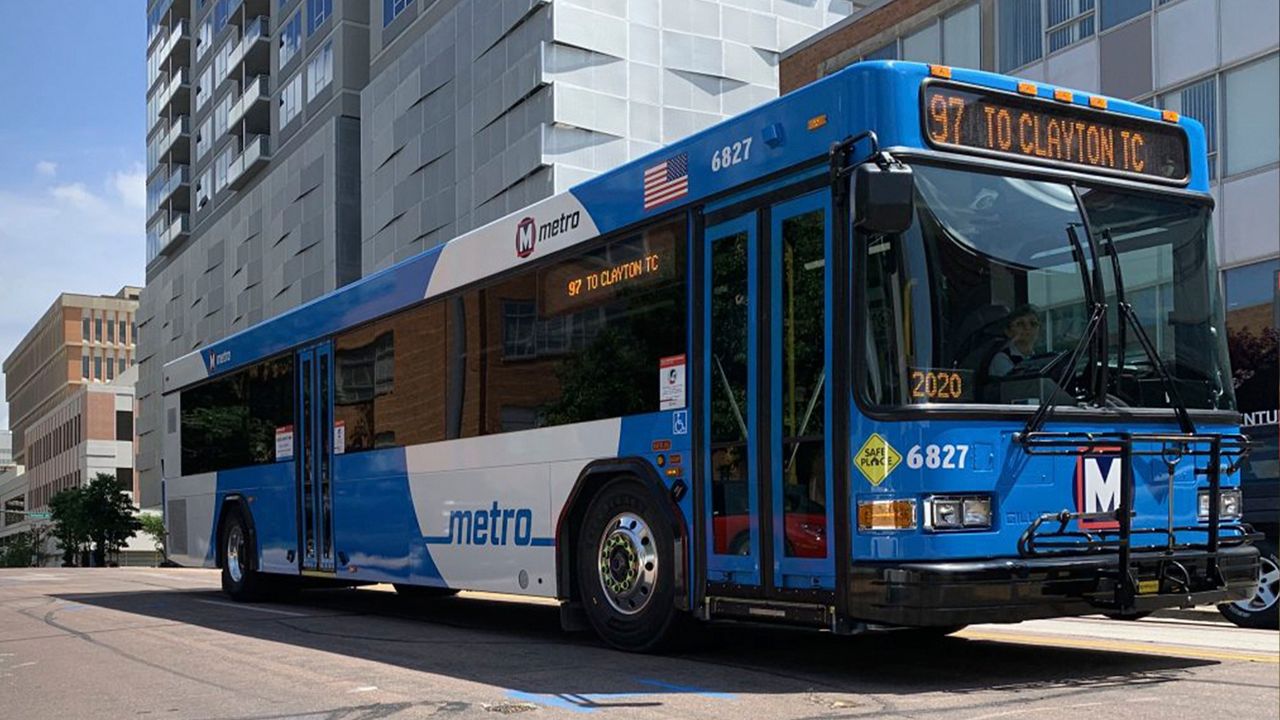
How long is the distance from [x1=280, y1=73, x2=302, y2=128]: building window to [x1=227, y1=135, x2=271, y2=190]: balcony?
73.0 inches

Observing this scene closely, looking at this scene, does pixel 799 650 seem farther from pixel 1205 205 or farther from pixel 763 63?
pixel 763 63

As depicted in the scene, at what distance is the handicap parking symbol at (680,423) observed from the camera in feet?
29.3

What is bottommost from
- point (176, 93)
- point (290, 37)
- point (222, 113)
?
point (222, 113)

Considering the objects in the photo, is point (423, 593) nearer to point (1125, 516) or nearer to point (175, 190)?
point (1125, 516)

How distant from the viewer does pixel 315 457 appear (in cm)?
1498

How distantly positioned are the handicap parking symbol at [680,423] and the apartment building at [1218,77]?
476 inches

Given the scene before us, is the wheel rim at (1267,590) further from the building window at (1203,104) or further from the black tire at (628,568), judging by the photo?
the building window at (1203,104)

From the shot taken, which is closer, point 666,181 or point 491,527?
point 666,181

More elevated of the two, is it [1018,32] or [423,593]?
[1018,32]

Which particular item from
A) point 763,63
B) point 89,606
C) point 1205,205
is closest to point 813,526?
point 1205,205

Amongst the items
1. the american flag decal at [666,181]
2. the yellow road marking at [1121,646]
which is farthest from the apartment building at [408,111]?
the american flag decal at [666,181]

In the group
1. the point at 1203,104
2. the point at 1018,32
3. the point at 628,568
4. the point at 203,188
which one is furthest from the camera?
the point at 203,188

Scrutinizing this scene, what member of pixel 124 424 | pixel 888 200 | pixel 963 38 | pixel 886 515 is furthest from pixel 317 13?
pixel 124 424

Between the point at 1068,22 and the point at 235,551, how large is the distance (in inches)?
678
